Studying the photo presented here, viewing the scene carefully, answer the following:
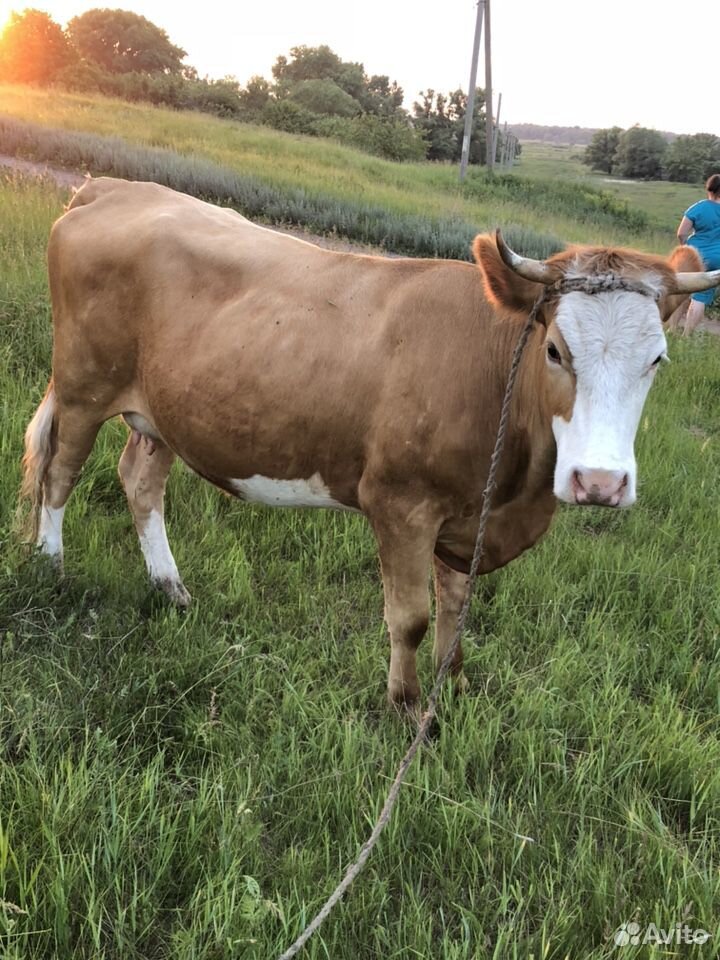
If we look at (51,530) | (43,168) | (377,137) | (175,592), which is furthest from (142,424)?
(377,137)

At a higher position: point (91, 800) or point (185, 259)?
point (185, 259)

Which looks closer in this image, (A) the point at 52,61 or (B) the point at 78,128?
(B) the point at 78,128

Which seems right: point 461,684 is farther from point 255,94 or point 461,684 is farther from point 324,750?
point 255,94

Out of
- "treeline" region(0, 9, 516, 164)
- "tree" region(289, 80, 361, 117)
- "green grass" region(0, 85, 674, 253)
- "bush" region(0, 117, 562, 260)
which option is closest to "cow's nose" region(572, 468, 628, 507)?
"bush" region(0, 117, 562, 260)

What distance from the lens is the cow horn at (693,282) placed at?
203 centimetres

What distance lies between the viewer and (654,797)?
2377 millimetres

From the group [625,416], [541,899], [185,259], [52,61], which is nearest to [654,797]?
[541,899]

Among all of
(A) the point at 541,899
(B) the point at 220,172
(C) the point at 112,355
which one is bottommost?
(A) the point at 541,899

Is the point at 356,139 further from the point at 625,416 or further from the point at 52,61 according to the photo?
the point at 625,416

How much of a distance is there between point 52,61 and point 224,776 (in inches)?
1948

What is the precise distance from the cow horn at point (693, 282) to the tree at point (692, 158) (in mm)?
48920

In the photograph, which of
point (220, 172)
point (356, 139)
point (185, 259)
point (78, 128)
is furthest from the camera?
point (356, 139)

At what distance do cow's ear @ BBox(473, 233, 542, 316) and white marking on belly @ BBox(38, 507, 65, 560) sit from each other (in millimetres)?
2316

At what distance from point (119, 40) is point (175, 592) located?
59.4 meters
